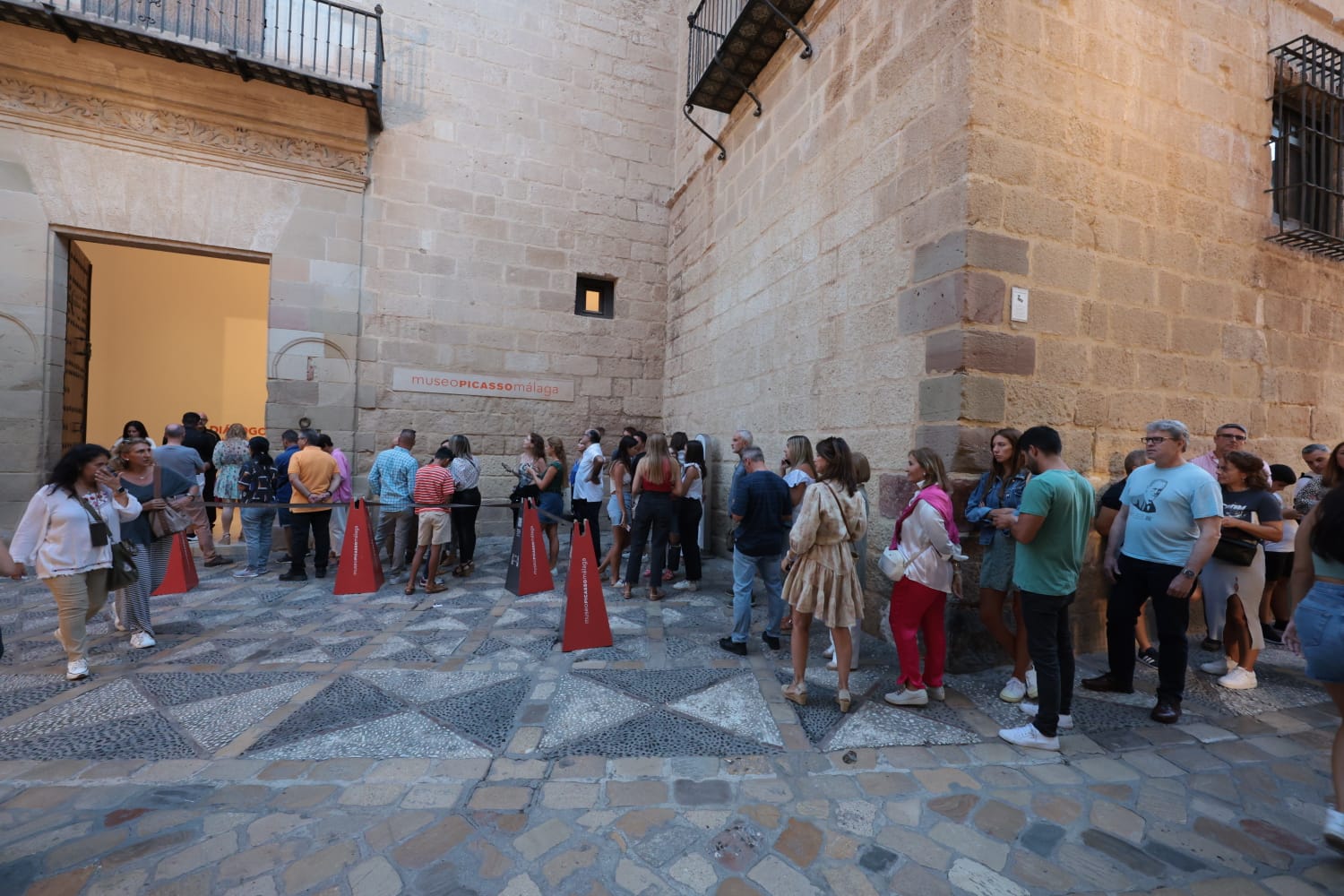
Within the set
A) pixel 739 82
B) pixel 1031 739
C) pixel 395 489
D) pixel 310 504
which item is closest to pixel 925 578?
pixel 1031 739

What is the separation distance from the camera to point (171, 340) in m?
11.0

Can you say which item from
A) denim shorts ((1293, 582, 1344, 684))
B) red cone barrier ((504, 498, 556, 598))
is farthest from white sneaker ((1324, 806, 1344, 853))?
red cone barrier ((504, 498, 556, 598))

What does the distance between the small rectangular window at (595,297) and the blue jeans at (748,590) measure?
609cm

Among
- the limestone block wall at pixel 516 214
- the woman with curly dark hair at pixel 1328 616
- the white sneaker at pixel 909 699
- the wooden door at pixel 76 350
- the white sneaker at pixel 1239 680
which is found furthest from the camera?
the limestone block wall at pixel 516 214

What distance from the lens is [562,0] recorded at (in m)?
8.89

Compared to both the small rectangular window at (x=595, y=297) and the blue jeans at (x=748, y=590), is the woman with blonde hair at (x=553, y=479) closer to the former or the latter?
the blue jeans at (x=748, y=590)

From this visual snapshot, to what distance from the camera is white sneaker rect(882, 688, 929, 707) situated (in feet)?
11.3

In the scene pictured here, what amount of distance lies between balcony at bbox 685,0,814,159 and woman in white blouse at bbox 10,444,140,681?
664cm

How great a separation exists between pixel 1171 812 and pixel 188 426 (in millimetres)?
9739

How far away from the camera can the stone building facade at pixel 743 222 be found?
4191 mm

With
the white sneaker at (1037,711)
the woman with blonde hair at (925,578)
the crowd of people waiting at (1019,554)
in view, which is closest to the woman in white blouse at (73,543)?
the crowd of people waiting at (1019,554)

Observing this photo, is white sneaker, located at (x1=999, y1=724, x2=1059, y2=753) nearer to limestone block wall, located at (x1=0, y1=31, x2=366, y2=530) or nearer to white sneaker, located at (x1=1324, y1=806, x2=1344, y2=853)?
white sneaker, located at (x1=1324, y1=806, x2=1344, y2=853)

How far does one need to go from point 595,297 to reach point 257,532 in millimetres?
5707

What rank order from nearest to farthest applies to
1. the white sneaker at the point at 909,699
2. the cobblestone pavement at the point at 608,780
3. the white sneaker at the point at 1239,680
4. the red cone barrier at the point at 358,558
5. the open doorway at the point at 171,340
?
the cobblestone pavement at the point at 608,780, the white sneaker at the point at 909,699, the white sneaker at the point at 1239,680, the red cone barrier at the point at 358,558, the open doorway at the point at 171,340
